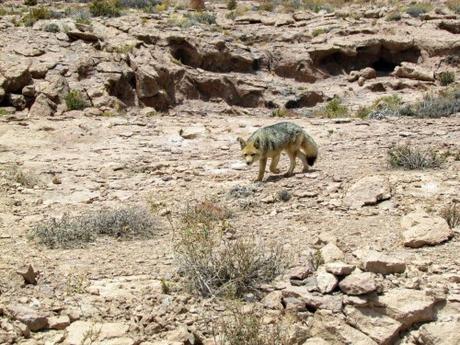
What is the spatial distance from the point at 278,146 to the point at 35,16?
12949 millimetres

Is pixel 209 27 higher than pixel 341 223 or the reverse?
higher

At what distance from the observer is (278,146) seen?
9.09 metres

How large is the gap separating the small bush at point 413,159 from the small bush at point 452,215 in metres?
1.86

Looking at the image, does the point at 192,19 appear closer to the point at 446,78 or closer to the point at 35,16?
the point at 35,16

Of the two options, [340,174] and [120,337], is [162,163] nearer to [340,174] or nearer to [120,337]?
[340,174]

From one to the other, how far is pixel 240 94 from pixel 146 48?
3242 mm

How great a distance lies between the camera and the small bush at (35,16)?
61.2 feet

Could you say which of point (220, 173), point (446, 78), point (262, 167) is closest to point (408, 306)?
point (262, 167)

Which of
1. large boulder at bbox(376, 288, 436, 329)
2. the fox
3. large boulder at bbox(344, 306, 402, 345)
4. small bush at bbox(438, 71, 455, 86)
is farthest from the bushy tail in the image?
small bush at bbox(438, 71, 455, 86)

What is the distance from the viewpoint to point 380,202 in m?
7.63

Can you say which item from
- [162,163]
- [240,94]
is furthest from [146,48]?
[162,163]

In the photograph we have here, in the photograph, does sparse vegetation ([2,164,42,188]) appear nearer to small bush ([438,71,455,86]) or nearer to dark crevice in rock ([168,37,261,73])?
dark crevice in rock ([168,37,261,73])

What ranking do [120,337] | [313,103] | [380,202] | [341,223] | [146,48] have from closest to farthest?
[120,337]
[341,223]
[380,202]
[146,48]
[313,103]

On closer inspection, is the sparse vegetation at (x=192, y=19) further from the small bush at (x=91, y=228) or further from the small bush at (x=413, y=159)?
the small bush at (x=91, y=228)
